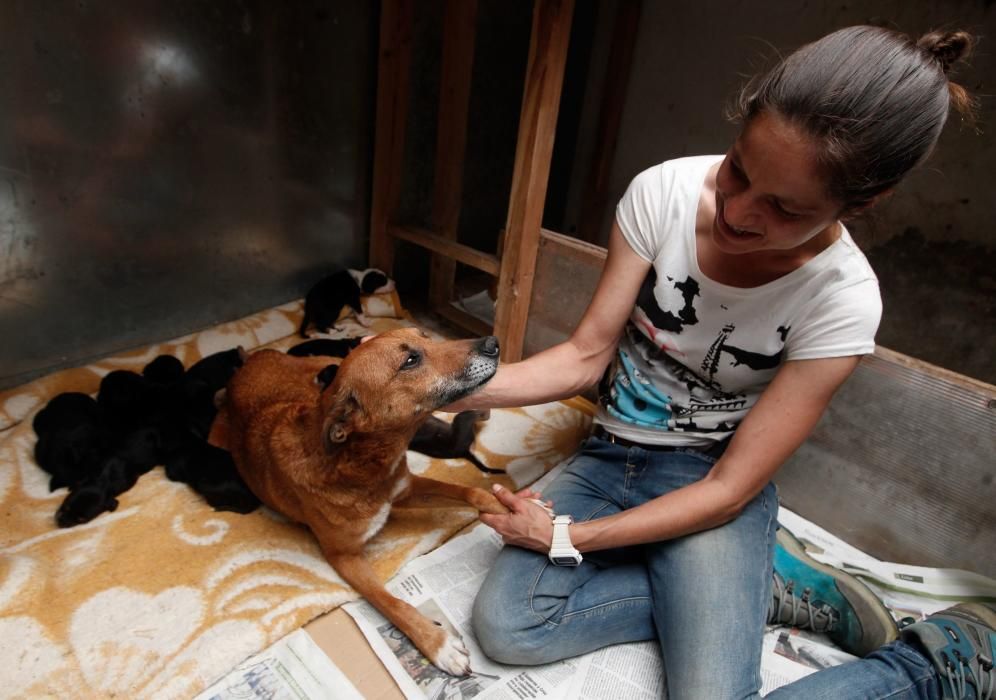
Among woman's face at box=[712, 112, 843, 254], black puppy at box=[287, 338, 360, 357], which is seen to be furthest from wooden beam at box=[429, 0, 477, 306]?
woman's face at box=[712, 112, 843, 254]

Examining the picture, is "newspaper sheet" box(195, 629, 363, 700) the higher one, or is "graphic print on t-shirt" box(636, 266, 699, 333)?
"graphic print on t-shirt" box(636, 266, 699, 333)

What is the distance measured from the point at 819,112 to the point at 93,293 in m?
3.24

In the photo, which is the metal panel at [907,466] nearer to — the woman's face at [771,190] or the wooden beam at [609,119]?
the woman's face at [771,190]

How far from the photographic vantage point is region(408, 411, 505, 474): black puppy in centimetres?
262

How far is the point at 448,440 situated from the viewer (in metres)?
2.63

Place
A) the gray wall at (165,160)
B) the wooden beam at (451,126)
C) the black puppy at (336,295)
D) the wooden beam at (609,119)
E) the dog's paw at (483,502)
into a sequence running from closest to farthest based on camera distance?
the dog's paw at (483,502), the gray wall at (165,160), the wooden beam at (451,126), the black puppy at (336,295), the wooden beam at (609,119)

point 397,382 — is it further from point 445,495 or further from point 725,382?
point 725,382

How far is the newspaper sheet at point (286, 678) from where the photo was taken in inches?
64.8

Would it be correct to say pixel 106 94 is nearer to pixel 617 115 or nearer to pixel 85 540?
pixel 85 540

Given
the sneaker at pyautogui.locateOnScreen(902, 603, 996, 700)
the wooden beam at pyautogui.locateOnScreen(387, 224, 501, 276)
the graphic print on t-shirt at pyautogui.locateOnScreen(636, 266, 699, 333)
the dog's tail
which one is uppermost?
the graphic print on t-shirt at pyautogui.locateOnScreen(636, 266, 699, 333)

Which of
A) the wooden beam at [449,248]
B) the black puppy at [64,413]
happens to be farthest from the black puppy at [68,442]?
the wooden beam at [449,248]

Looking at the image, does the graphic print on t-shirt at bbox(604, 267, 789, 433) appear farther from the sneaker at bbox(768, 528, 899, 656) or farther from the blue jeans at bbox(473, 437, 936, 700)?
the sneaker at bbox(768, 528, 899, 656)

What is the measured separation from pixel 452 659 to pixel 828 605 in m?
1.29

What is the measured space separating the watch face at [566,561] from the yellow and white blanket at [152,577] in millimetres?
609
